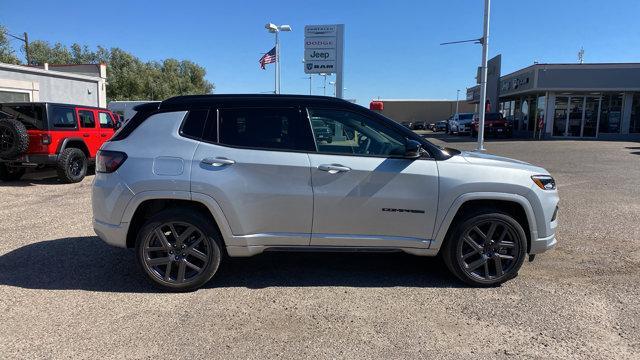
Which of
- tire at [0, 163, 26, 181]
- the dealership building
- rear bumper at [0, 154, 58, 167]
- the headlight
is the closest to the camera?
the headlight

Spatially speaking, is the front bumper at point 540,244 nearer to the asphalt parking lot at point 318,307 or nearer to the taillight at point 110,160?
the asphalt parking lot at point 318,307

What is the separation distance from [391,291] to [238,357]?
5.50ft

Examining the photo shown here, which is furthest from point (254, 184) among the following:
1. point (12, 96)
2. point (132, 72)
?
point (132, 72)

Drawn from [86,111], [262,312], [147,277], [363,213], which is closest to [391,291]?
[363,213]

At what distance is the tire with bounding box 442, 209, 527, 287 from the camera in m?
4.32

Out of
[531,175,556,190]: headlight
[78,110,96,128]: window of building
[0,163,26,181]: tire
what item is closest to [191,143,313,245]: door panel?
[531,175,556,190]: headlight

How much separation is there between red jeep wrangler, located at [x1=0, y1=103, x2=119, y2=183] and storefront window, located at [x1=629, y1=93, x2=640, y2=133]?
103 ft

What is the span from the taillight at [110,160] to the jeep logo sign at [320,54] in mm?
13867

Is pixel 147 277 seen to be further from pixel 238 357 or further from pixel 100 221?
pixel 238 357

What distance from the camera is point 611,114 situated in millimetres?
29953

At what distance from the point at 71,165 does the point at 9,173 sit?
1.69 metres

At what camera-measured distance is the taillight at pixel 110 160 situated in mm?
4211

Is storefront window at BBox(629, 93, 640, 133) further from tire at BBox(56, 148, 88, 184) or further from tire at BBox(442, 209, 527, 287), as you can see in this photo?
tire at BBox(56, 148, 88, 184)

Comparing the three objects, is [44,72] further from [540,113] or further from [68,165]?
[540,113]
